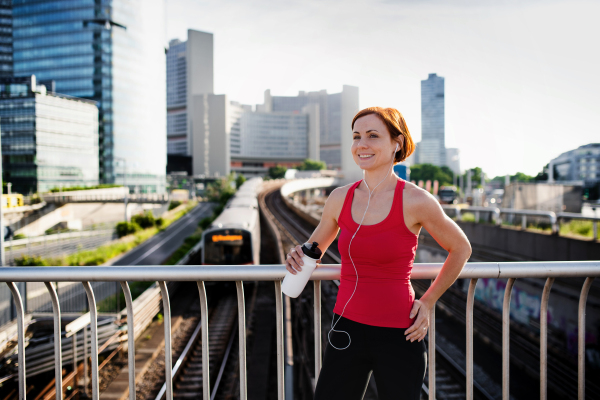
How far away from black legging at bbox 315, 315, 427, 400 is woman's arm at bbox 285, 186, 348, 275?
36 cm

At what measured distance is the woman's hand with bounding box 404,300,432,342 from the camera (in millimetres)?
1796

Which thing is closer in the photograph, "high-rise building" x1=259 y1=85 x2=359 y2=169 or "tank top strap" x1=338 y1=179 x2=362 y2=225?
"tank top strap" x1=338 y1=179 x2=362 y2=225

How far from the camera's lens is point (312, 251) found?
190 centimetres

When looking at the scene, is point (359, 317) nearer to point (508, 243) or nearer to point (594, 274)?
point (594, 274)

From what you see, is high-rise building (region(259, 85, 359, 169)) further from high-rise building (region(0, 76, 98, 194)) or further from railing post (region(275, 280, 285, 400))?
railing post (region(275, 280, 285, 400))

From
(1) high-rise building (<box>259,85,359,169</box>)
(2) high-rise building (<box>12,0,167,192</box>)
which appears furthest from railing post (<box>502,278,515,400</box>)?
(1) high-rise building (<box>259,85,359,169</box>)

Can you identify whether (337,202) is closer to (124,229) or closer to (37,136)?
(124,229)

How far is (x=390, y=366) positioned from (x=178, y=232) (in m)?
42.0

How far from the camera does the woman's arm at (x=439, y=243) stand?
1773mm

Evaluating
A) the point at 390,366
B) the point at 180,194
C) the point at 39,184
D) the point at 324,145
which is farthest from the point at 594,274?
the point at 324,145

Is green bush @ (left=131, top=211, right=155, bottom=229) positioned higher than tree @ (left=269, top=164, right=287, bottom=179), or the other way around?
tree @ (left=269, top=164, right=287, bottom=179)

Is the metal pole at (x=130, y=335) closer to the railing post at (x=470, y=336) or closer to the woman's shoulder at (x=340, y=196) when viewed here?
the woman's shoulder at (x=340, y=196)

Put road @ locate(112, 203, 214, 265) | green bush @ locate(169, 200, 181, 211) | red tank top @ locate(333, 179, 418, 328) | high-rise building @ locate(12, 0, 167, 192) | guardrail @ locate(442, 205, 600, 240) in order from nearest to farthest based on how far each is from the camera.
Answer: red tank top @ locate(333, 179, 418, 328) → guardrail @ locate(442, 205, 600, 240) → road @ locate(112, 203, 214, 265) → green bush @ locate(169, 200, 181, 211) → high-rise building @ locate(12, 0, 167, 192)

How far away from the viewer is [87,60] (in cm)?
7319
